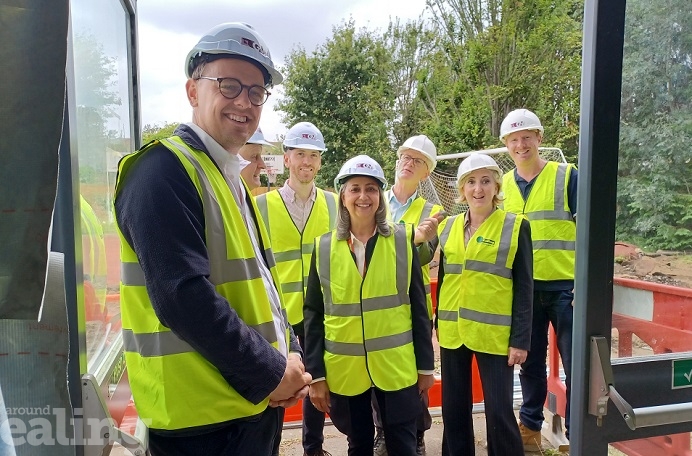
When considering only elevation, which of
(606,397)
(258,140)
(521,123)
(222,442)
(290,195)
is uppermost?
(521,123)

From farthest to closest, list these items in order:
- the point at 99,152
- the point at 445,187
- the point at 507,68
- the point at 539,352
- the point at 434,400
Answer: the point at 507,68 → the point at 445,187 → the point at 434,400 → the point at 539,352 → the point at 99,152

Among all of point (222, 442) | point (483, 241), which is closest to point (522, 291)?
point (483, 241)

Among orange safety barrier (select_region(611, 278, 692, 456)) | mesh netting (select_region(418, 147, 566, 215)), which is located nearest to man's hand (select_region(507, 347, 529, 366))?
orange safety barrier (select_region(611, 278, 692, 456))

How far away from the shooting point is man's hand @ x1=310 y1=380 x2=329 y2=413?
282cm

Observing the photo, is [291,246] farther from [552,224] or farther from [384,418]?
[552,224]

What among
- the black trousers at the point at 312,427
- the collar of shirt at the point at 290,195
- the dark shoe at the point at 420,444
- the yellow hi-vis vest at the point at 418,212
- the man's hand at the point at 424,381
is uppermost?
the collar of shirt at the point at 290,195

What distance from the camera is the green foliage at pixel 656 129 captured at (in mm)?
1378

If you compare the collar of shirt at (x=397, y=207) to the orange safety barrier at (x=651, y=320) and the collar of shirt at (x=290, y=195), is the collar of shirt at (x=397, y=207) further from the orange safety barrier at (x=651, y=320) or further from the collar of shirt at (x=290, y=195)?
the orange safety barrier at (x=651, y=320)

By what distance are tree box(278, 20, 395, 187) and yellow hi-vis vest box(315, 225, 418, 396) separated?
47.9 ft

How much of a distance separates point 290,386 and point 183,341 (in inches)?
15.1

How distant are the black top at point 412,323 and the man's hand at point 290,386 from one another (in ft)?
3.84

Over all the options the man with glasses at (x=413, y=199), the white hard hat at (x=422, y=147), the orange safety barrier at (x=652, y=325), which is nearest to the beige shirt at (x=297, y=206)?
the man with glasses at (x=413, y=199)

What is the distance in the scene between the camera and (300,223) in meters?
3.62

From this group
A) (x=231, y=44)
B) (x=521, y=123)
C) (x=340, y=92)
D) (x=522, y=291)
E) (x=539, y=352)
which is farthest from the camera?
(x=340, y=92)
